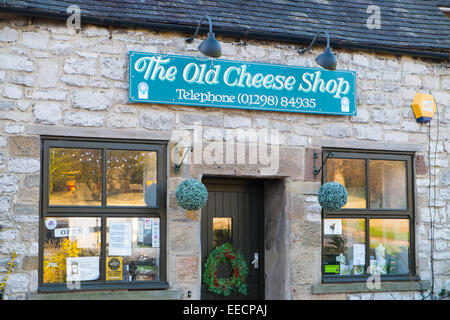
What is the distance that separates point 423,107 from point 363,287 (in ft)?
8.01

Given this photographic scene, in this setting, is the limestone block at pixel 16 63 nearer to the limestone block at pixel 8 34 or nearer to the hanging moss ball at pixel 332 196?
the limestone block at pixel 8 34

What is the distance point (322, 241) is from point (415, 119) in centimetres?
205

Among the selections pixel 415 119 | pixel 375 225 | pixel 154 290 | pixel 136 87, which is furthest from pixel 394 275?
pixel 136 87

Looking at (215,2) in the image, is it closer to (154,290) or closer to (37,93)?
(37,93)

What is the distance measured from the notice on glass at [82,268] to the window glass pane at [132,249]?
123 mm

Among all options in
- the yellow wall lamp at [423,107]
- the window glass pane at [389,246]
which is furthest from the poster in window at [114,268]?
the yellow wall lamp at [423,107]

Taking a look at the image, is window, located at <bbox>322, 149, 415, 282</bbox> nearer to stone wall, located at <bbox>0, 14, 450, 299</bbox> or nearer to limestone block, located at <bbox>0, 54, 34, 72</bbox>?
stone wall, located at <bbox>0, 14, 450, 299</bbox>

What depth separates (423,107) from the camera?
7.06 meters

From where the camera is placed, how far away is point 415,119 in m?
7.13

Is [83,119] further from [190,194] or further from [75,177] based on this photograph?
[190,194]

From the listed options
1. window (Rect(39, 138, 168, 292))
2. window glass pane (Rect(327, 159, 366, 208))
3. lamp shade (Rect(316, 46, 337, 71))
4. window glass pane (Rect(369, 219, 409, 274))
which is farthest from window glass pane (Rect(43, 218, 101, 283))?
window glass pane (Rect(369, 219, 409, 274))

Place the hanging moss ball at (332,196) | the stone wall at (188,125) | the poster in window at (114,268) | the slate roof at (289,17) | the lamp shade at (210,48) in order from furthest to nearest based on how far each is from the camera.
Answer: the hanging moss ball at (332,196) < the slate roof at (289,17) < the poster in window at (114,268) < the stone wall at (188,125) < the lamp shade at (210,48)

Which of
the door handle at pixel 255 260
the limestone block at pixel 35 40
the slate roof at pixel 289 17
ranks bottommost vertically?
the door handle at pixel 255 260

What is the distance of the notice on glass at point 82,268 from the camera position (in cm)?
589
